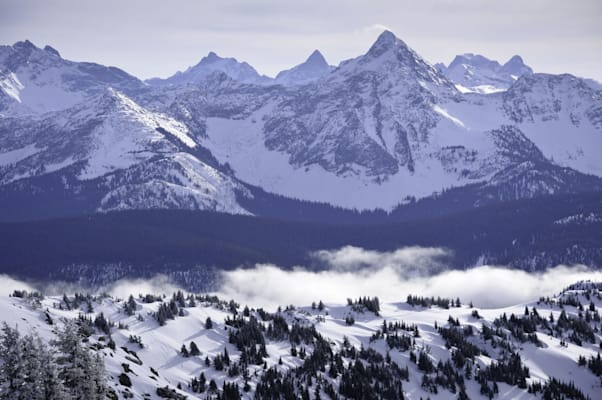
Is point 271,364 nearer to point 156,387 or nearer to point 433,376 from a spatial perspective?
point 433,376

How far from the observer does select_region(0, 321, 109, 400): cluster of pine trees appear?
8025 cm

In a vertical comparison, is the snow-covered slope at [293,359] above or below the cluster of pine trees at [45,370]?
below

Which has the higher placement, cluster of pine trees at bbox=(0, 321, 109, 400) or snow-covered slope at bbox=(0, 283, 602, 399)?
cluster of pine trees at bbox=(0, 321, 109, 400)

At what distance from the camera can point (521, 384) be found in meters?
181

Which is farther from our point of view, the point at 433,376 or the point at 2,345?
the point at 433,376

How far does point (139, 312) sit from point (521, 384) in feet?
309

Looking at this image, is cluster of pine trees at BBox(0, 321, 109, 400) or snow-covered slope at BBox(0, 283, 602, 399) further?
snow-covered slope at BBox(0, 283, 602, 399)

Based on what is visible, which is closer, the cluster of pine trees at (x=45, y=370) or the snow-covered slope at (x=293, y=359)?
the cluster of pine trees at (x=45, y=370)

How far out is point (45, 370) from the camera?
8075 centimetres

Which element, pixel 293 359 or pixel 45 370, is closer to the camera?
pixel 45 370

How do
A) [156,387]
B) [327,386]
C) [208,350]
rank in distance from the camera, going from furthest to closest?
[208,350]
[327,386]
[156,387]

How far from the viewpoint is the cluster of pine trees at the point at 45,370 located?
263ft

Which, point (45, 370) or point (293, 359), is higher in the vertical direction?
point (45, 370)

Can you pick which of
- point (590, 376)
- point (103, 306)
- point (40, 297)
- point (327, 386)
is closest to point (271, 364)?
point (327, 386)
